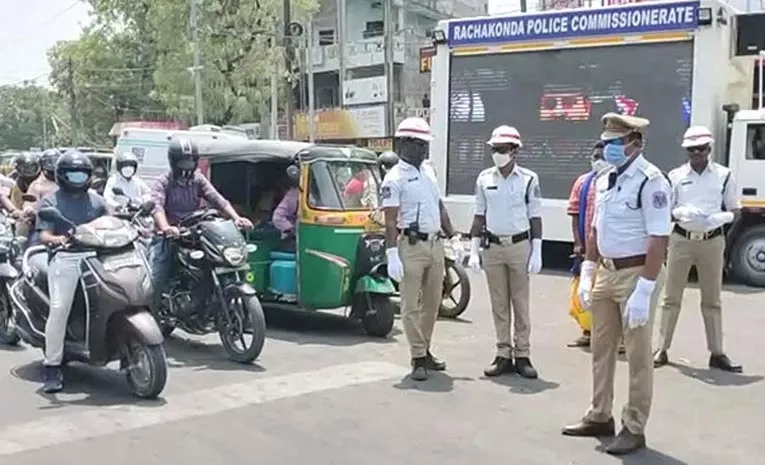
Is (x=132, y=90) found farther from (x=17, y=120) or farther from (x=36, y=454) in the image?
(x=17, y=120)

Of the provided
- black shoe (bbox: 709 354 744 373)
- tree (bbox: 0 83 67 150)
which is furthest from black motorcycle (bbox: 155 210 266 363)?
tree (bbox: 0 83 67 150)

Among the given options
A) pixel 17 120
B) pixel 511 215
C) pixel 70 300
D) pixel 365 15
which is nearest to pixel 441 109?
pixel 511 215

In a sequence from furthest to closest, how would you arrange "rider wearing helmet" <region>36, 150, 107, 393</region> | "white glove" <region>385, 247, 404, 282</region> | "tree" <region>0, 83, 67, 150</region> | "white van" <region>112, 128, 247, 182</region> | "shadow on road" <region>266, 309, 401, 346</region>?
"tree" <region>0, 83, 67, 150</region> < "white van" <region>112, 128, 247, 182</region> < "shadow on road" <region>266, 309, 401, 346</region> < "white glove" <region>385, 247, 404, 282</region> < "rider wearing helmet" <region>36, 150, 107, 393</region>

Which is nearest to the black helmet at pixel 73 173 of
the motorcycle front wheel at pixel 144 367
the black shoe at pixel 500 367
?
the motorcycle front wheel at pixel 144 367

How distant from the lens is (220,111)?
32156 millimetres

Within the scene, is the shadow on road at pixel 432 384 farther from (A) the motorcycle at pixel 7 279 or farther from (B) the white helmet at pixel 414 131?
(A) the motorcycle at pixel 7 279

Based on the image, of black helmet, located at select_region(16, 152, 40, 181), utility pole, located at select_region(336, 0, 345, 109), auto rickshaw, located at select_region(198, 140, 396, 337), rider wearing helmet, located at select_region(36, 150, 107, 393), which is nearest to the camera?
rider wearing helmet, located at select_region(36, 150, 107, 393)

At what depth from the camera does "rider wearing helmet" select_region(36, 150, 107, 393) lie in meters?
7.01

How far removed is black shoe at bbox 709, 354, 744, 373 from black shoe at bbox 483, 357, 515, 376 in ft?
5.55

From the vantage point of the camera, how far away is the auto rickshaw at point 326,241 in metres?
9.39

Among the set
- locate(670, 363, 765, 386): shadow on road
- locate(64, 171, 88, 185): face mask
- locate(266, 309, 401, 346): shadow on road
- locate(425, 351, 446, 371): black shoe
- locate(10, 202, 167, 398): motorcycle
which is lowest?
locate(266, 309, 401, 346): shadow on road

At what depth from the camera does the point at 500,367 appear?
7.70 metres

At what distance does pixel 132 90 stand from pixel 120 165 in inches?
1354

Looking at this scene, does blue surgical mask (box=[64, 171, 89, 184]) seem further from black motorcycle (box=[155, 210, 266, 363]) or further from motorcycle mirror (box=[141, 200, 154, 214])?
black motorcycle (box=[155, 210, 266, 363])
